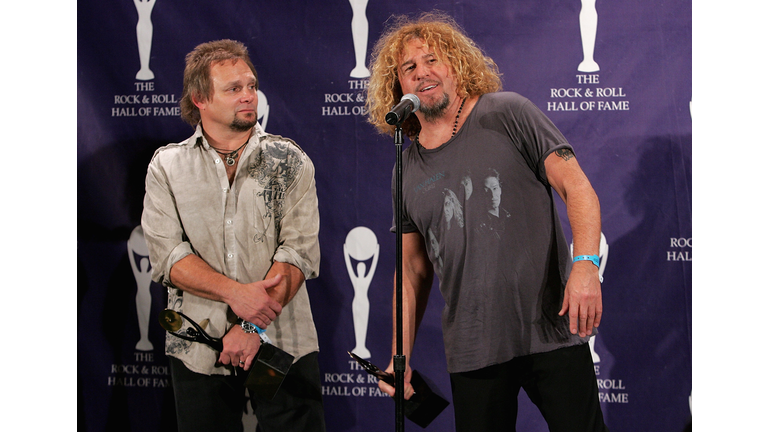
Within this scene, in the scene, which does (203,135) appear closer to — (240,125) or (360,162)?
(240,125)

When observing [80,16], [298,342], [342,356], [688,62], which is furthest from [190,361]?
[688,62]

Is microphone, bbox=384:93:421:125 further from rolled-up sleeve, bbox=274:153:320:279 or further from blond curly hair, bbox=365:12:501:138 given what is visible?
rolled-up sleeve, bbox=274:153:320:279

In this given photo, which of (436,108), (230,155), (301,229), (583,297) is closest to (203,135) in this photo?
(230,155)

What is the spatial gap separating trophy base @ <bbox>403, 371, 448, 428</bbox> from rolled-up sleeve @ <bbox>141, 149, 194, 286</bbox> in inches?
42.4

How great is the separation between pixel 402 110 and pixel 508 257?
64 centimetres

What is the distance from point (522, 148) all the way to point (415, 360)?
4.05 ft

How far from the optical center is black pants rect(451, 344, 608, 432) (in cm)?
195

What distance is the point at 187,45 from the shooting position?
2910 millimetres

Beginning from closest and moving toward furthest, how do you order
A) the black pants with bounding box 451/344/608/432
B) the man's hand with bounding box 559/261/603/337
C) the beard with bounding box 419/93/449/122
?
the man's hand with bounding box 559/261/603/337, the black pants with bounding box 451/344/608/432, the beard with bounding box 419/93/449/122

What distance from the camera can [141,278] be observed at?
294 centimetres

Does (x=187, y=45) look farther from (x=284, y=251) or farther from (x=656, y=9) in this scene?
(x=656, y=9)

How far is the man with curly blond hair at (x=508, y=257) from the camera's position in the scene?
194cm

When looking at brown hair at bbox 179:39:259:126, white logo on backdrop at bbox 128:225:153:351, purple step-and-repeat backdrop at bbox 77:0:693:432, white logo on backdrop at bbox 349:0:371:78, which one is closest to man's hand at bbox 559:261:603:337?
purple step-and-repeat backdrop at bbox 77:0:693:432

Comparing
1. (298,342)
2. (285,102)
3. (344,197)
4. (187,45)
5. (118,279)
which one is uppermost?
(187,45)
